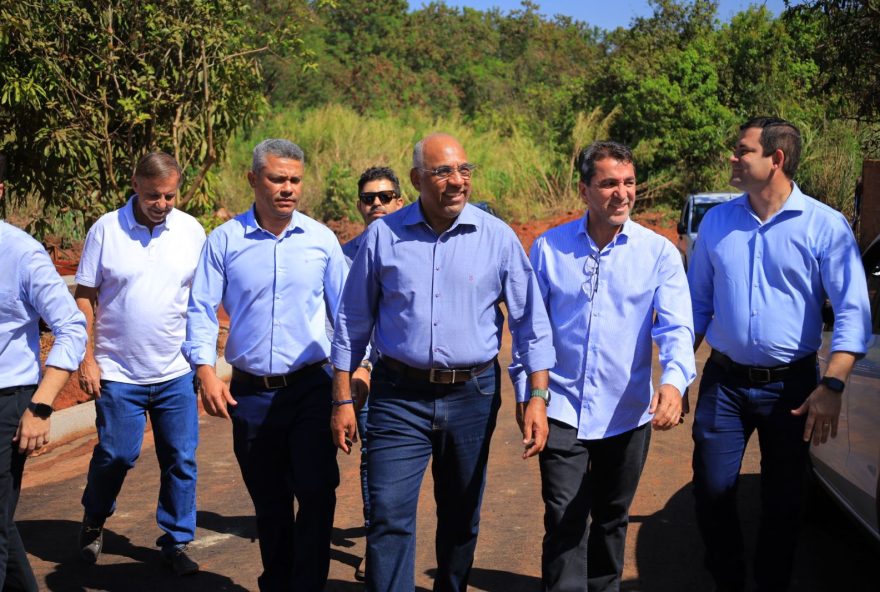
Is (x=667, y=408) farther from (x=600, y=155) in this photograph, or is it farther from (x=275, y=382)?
(x=275, y=382)

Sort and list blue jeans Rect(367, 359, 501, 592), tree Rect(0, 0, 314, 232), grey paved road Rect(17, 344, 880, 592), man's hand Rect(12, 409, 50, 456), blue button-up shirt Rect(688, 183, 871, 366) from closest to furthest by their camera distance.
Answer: man's hand Rect(12, 409, 50, 456) → blue jeans Rect(367, 359, 501, 592) → blue button-up shirt Rect(688, 183, 871, 366) → grey paved road Rect(17, 344, 880, 592) → tree Rect(0, 0, 314, 232)

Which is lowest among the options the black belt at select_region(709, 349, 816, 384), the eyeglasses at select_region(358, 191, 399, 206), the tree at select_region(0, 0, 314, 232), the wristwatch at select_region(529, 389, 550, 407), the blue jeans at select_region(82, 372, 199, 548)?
the blue jeans at select_region(82, 372, 199, 548)

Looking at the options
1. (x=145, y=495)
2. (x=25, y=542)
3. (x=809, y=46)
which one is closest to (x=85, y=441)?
(x=145, y=495)

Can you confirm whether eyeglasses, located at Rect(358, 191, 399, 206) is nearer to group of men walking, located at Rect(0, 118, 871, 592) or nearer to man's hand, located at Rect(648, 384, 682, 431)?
group of men walking, located at Rect(0, 118, 871, 592)

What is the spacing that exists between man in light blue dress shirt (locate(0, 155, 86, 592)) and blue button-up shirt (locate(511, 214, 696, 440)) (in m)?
1.77

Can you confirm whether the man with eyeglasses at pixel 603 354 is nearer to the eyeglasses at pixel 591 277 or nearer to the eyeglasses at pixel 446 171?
the eyeglasses at pixel 591 277

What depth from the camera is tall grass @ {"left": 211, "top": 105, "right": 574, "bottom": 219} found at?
2772 centimetres

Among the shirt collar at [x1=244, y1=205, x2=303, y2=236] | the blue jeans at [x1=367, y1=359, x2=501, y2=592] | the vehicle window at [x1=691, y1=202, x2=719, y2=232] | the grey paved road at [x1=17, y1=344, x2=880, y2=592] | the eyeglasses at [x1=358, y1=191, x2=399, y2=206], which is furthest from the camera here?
the vehicle window at [x1=691, y1=202, x2=719, y2=232]

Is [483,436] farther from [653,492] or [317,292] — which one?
[653,492]

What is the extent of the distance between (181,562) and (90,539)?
0.55 meters

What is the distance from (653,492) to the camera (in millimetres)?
6996

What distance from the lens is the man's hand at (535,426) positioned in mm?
4285

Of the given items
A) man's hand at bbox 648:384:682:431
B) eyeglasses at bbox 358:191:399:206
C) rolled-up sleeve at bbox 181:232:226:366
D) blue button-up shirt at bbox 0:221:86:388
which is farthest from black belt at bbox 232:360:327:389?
man's hand at bbox 648:384:682:431

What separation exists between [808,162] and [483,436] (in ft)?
73.9
